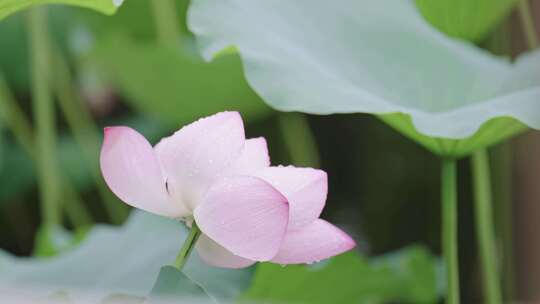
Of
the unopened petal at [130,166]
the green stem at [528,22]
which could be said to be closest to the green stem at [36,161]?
the green stem at [528,22]

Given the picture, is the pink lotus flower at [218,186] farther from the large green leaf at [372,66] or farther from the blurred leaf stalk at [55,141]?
the blurred leaf stalk at [55,141]

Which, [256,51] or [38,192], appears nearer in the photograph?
[256,51]

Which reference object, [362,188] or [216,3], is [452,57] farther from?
[362,188]

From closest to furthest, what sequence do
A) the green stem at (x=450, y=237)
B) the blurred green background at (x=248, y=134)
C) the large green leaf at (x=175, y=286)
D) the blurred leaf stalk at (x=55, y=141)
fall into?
the large green leaf at (x=175, y=286)
the green stem at (x=450, y=237)
the blurred green background at (x=248, y=134)
the blurred leaf stalk at (x=55, y=141)

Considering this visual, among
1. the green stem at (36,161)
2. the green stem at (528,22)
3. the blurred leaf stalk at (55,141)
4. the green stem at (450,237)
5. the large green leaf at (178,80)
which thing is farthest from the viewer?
the green stem at (36,161)

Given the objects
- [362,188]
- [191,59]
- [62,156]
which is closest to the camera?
[191,59]

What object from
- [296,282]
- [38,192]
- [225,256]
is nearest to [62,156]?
[38,192]
